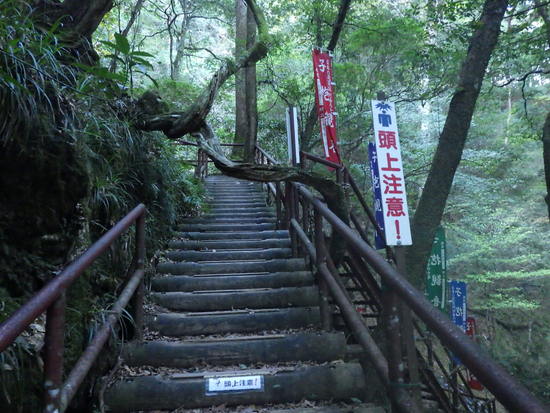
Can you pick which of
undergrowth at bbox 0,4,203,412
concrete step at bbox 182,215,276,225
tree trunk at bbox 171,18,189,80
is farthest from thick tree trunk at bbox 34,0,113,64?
tree trunk at bbox 171,18,189,80

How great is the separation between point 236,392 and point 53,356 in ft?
4.19

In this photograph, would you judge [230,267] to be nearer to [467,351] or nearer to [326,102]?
[467,351]

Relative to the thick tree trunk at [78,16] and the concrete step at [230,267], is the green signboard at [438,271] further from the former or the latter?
the thick tree trunk at [78,16]

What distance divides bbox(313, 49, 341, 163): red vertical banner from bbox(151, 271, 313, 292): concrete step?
10.7ft

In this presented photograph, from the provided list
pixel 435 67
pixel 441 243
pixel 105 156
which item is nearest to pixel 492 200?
pixel 435 67

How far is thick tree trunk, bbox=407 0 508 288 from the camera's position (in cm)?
612

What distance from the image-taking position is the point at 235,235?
6.29 metres

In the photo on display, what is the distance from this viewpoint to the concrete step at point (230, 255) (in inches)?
207

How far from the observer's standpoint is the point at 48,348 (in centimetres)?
171

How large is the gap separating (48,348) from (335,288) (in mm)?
1874

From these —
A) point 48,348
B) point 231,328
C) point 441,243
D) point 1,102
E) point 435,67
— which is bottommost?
point 231,328

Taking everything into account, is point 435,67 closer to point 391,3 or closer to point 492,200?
point 391,3

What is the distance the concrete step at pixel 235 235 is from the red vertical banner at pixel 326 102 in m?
1.76

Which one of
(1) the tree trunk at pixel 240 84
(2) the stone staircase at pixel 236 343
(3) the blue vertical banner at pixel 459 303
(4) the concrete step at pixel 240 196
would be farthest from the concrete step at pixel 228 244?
(1) the tree trunk at pixel 240 84
